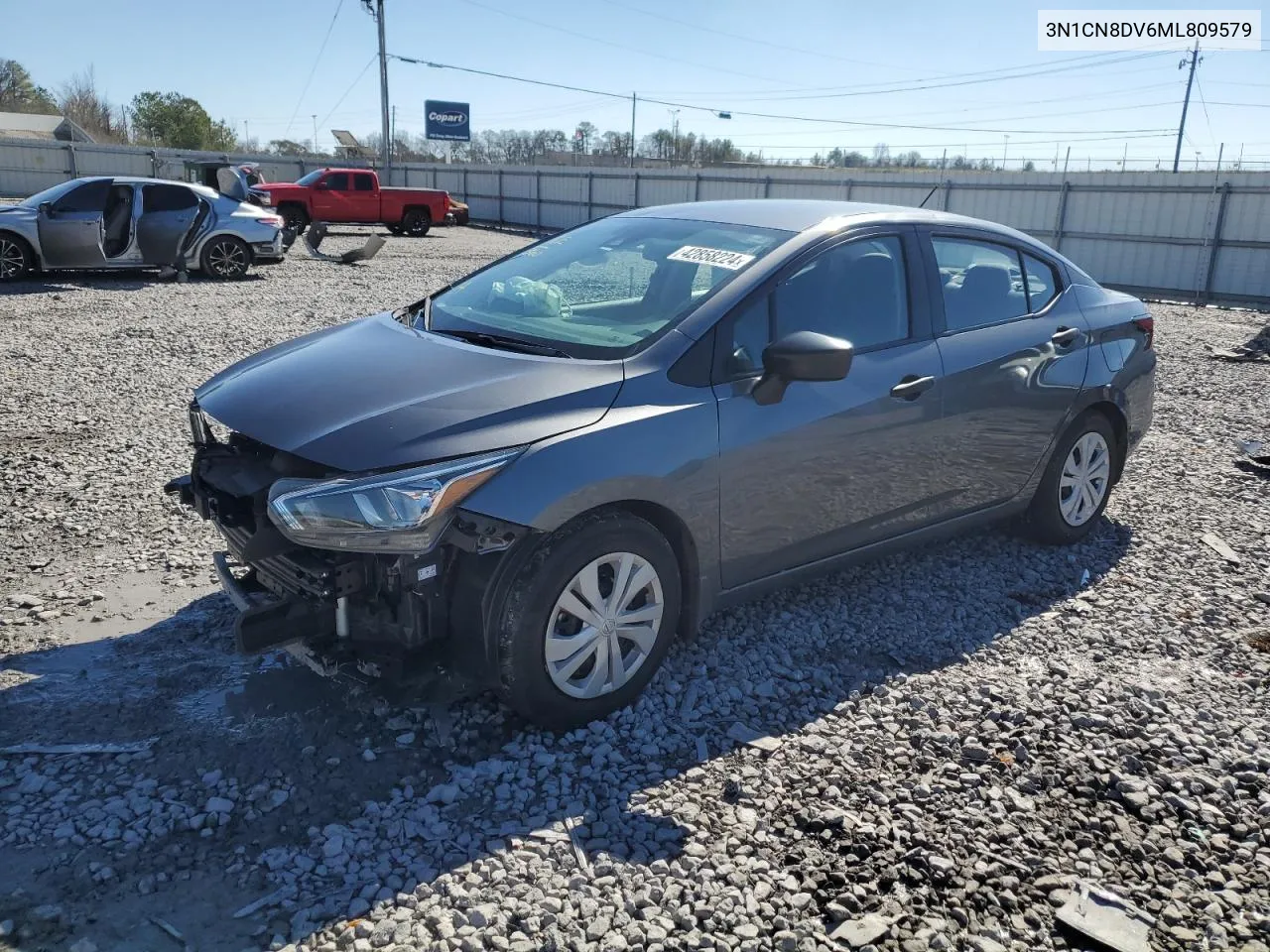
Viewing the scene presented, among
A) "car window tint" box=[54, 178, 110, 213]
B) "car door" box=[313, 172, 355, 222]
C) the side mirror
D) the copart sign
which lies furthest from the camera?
the copart sign

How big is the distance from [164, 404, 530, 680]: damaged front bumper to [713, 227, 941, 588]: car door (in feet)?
3.14

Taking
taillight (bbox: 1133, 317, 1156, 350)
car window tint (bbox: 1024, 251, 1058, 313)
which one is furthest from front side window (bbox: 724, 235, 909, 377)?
taillight (bbox: 1133, 317, 1156, 350)

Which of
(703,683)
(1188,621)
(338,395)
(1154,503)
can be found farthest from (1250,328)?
(338,395)

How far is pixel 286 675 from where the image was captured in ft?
12.1

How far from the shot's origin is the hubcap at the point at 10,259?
13617mm

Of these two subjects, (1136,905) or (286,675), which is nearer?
(1136,905)

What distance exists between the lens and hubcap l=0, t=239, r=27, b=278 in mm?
13617

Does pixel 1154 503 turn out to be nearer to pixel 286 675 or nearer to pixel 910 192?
pixel 286 675

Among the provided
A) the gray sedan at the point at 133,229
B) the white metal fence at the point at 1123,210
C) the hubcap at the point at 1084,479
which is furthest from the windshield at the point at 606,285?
the white metal fence at the point at 1123,210

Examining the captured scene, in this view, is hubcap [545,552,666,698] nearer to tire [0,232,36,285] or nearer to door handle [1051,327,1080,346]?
door handle [1051,327,1080,346]

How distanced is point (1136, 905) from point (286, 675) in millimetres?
2849

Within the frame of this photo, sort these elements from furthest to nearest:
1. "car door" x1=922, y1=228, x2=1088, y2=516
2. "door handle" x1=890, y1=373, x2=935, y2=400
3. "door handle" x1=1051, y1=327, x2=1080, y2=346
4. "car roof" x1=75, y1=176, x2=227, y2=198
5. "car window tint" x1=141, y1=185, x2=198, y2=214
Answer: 1. "car window tint" x1=141, y1=185, x2=198, y2=214
2. "car roof" x1=75, y1=176, x2=227, y2=198
3. "door handle" x1=1051, y1=327, x2=1080, y2=346
4. "car door" x1=922, y1=228, x2=1088, y2=516
5. "door handle" x1=890, y1=373, x2=935, y2=400

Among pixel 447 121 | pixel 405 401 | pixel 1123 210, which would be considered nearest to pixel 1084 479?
pixel 405 401

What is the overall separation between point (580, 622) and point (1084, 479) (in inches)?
128
